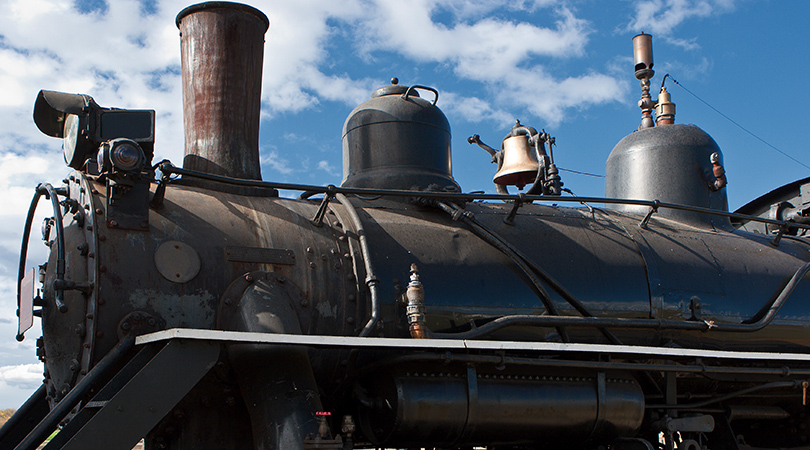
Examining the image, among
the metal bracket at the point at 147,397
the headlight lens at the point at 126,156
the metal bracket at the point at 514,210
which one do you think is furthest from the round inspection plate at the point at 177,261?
the metal bracket at the point at 514,210

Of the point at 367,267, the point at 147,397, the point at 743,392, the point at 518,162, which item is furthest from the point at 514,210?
the point at 147,397

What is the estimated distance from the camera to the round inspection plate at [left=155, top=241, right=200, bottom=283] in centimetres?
376

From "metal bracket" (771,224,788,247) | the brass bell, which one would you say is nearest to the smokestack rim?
the brass bell

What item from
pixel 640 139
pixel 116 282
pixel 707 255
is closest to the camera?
pixel 116 282

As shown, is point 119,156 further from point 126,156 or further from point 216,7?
point 216,7

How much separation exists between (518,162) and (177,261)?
314 cm

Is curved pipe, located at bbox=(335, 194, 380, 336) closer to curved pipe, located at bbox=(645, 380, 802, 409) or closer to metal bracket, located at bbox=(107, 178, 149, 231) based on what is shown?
metal bracket, located at bbox=(107, 178, 149, 231)

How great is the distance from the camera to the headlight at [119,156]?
3.68 meters

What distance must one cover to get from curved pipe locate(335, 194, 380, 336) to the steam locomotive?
1 centimetres

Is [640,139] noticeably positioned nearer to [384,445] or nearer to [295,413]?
[384,445]

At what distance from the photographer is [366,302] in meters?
4.14

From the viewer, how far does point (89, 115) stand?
3.97 meters

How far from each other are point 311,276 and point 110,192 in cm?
109

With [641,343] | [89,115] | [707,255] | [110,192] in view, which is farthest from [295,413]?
[707,255]
